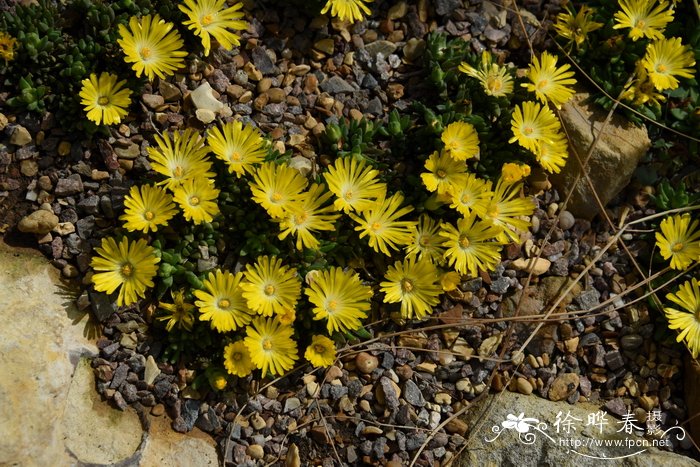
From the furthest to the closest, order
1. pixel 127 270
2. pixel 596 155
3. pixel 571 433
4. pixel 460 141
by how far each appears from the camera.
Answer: pixel 596 155, pixel 460 141, pixel 571 433, pixel 127 270

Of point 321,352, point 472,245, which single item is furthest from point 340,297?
point 472,245

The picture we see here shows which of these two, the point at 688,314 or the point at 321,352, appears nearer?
the point at 321,352

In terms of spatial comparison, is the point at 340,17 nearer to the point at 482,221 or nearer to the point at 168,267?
the point at 482,221

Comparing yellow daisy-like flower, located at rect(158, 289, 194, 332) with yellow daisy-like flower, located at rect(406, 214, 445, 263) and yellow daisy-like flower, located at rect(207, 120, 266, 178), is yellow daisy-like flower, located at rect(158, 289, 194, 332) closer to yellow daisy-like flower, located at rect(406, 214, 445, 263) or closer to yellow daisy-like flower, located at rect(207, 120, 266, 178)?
yellow daisy-like flower, located at rect(207, 120, 266, 178)

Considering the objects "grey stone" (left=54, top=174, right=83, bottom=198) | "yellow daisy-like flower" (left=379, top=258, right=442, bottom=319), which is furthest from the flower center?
"yellow daisy-like flower" (left=379, top=258, right=442, bottom=319)

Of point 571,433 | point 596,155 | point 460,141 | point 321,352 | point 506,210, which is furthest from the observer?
point 596,155

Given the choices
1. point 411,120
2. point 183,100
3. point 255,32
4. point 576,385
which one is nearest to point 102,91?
point 183,100

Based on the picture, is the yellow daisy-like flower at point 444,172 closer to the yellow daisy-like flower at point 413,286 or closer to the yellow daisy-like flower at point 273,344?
the yellow daisy-like flower at point 413,286

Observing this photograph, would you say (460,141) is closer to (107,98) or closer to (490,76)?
(490,76)
